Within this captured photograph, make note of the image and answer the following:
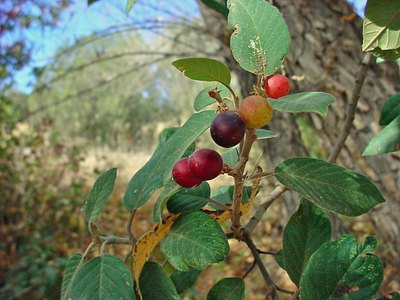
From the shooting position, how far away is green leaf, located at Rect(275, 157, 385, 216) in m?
0.53

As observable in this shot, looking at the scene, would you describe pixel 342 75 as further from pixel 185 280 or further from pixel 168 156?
pixel 168 156

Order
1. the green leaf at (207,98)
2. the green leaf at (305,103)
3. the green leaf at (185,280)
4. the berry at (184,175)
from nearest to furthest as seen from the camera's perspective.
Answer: the green leaf at (305,103), the berry at (184,175), the green leaf at (207,98), the green leaf at (185,280)

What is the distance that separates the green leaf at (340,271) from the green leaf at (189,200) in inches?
6.7

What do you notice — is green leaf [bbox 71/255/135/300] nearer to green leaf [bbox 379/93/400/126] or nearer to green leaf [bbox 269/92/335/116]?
green leaf [bbox 269/92/335/116]

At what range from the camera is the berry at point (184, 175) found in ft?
1.72

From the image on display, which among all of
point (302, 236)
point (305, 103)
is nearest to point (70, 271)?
point (302, 236)

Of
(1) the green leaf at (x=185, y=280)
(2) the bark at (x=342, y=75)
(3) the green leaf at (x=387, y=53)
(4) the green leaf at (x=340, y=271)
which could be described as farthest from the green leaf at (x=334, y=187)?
(2) the bark at (x=342, y=75)

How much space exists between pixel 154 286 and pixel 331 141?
4.22ft

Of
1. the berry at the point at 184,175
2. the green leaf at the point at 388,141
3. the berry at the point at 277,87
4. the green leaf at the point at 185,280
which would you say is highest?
the berry at the point at 277,87

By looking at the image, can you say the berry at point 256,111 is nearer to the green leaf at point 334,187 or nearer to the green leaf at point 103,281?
the green leaf at point 334,187

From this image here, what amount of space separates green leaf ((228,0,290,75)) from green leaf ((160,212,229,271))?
0.62ft

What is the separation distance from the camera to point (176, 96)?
9.98 metres

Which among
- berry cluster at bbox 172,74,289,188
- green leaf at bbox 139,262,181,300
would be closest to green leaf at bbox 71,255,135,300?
green leaf at bbox 139,262,181,300

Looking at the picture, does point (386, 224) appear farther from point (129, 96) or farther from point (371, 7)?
point (129, 96)
